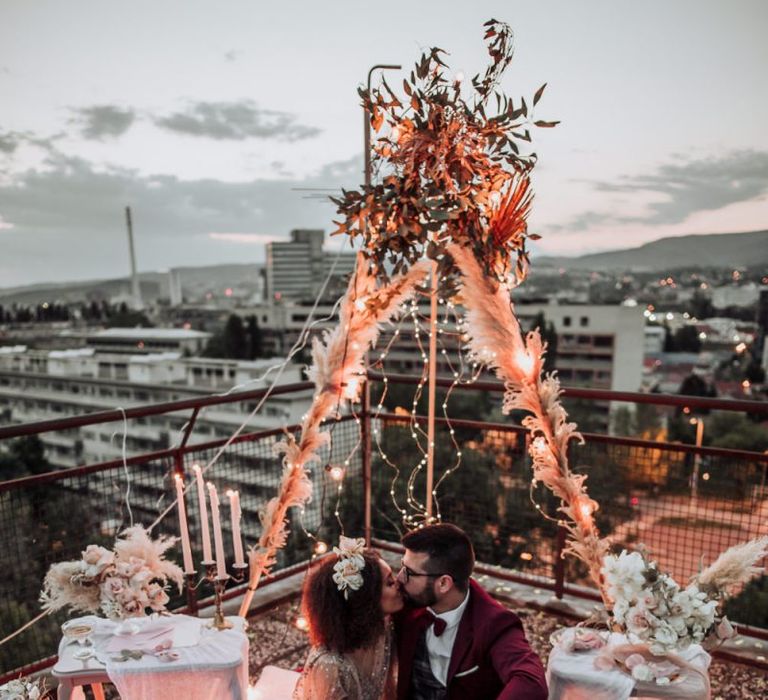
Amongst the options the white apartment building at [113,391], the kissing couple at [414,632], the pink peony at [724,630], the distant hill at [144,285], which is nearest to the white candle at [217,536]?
the kissing couple at [414,632]

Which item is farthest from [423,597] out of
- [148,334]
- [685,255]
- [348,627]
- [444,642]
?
[148,334]

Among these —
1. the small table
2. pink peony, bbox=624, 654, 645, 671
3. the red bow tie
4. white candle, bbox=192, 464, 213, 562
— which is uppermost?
white candle, bbox=192, 464, 213, 562

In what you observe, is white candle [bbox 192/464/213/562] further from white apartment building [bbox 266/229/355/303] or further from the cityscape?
white apartment building [bbox 266/229/355/303]

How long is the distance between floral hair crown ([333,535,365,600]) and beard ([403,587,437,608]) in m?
0.26

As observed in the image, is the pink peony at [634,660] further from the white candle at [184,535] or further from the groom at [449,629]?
the white candle at [184,535]

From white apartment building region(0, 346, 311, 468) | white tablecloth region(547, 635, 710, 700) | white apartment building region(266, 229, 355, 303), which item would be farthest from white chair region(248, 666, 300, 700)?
white apartment building region(266, 229, 355, 303)

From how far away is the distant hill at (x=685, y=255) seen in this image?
38875mm

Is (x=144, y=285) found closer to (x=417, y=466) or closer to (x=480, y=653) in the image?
(x=417, y=466)

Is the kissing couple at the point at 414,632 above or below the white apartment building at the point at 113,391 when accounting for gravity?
above

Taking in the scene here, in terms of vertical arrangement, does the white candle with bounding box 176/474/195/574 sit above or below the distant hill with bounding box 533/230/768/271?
below

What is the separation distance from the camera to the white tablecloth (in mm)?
1911

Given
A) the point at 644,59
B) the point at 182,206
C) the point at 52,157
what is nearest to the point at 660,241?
the point at 644,59

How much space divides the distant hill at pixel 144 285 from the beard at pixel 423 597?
7612cm

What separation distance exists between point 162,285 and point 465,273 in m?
98.0
